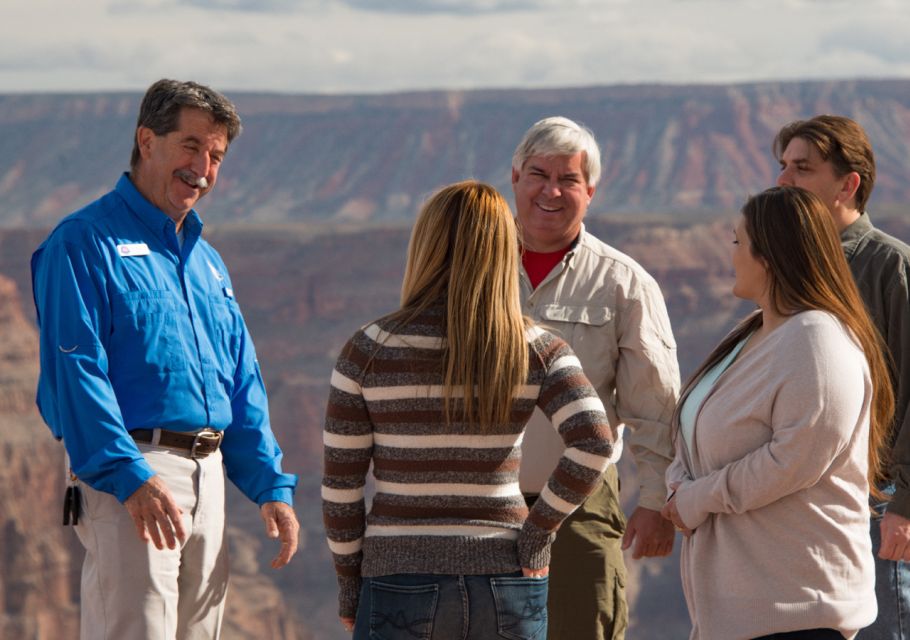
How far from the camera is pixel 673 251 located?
42344 millimetres

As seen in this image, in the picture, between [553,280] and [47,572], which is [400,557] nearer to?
[553,280]

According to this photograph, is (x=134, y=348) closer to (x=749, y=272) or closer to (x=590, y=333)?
(x=590, y=333)

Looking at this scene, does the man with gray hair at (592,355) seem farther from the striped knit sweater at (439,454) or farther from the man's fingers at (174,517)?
the man's fingers at (174,517)

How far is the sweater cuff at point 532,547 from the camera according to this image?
2.62m

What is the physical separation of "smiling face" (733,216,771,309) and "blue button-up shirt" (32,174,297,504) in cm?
130

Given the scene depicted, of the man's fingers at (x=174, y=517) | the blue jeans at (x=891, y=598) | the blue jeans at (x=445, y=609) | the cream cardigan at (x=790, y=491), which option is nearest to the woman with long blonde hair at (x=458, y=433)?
the blue jeans at (x=445, y=609)

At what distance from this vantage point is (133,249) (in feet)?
10.4

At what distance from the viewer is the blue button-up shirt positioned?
2945 mm

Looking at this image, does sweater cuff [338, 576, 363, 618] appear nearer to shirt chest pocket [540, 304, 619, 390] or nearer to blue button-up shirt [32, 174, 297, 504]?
blue button-up shirt [32, 174, 297, 504]

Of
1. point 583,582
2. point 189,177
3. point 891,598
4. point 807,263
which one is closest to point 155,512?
point 189,177

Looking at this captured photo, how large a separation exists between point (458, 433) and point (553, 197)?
1.26 meters

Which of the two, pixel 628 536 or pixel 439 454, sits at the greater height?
pixel 439 454

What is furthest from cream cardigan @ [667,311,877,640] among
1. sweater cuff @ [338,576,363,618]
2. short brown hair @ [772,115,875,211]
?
short brown hair @ [772,115,875,211]

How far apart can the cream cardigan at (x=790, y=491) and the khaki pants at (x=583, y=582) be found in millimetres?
658
